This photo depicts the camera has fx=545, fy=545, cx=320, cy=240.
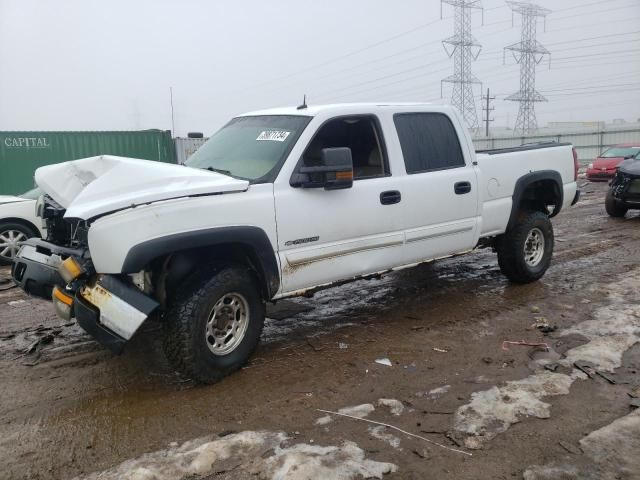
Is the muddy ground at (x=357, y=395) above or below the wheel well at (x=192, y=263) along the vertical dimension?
below

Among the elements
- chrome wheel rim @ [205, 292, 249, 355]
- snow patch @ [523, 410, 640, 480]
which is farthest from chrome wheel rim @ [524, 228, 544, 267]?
chrome wheel rim @ [205, 292, 249, 355]

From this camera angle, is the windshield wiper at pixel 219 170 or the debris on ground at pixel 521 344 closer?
the windshield wiper at pixel 219 170

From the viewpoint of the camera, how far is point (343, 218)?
435 cm

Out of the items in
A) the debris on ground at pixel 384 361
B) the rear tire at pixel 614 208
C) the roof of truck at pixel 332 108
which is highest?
the roof of truck at pixel 332 108

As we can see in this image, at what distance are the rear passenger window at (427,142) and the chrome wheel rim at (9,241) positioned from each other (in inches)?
238

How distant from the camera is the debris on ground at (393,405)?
138 inches

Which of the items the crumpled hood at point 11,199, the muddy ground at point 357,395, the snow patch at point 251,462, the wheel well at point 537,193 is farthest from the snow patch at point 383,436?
the crumpled hood at point 11,199

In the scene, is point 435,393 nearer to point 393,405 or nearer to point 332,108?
point 393,405

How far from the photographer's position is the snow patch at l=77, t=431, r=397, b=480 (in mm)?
2840

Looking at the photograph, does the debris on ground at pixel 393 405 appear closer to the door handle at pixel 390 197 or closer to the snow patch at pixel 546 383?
the snow patch at pixel 546 383

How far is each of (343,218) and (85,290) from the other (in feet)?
6.42

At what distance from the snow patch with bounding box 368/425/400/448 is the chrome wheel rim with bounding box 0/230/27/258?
6.76 metres

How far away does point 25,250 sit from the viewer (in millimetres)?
4082

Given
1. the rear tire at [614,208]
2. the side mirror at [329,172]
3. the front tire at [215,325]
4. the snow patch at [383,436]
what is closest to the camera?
the snow patch at [383,436]
